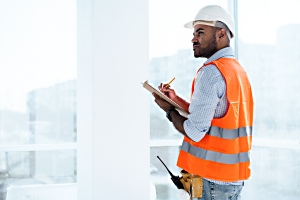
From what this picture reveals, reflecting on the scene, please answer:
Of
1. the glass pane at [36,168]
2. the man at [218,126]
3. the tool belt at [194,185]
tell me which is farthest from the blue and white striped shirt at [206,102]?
the glass pane at [36,168]

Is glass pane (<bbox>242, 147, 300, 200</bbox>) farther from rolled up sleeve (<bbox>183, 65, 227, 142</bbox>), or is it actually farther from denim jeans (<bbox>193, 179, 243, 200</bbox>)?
rolled up sleeve (<bbox>183, 65, 227, 142</bbox>)

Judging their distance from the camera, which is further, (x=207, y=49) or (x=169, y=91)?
(x=169, y=91)

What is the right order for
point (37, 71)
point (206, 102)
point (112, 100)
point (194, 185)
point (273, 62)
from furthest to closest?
point (273, 62) < point (37, 71) < point (112, 100) < point (194, 185) < point (206, 102)

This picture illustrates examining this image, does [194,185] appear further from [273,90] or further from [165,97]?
[273,90]

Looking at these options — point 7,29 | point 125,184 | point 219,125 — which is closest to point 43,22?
point 7,29

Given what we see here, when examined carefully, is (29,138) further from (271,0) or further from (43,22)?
(271,0)

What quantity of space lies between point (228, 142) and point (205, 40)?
0.53 metres

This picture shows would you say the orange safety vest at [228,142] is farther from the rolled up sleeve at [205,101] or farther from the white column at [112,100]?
the white column at [112,100]

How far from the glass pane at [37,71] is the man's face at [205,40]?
1245mm

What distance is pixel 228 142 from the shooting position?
5.50 feet

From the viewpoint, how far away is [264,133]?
10.1ft

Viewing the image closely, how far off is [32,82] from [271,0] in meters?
2.01

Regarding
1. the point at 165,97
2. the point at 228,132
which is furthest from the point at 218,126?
the point at 165,97

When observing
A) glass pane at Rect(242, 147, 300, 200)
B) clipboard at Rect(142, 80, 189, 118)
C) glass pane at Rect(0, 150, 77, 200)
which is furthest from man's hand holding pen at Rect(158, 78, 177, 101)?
glass pane at Rect(242, 147, 300, 200)
